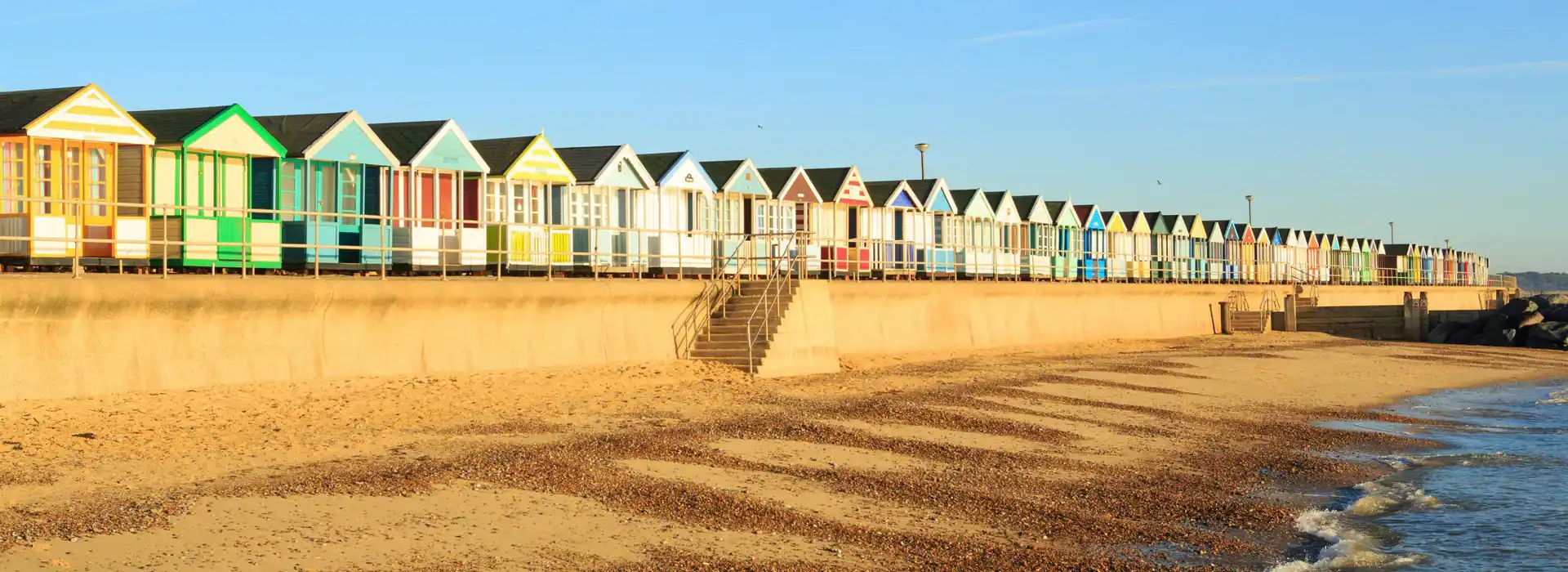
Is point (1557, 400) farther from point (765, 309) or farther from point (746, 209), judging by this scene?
point (746, 209)

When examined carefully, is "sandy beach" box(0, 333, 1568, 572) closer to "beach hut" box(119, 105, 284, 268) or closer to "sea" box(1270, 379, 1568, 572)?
"sea" box(1270, 379, 1568, 572)

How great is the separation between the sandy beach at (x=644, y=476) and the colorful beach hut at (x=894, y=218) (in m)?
17.1

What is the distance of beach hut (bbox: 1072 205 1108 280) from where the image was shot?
187 ft

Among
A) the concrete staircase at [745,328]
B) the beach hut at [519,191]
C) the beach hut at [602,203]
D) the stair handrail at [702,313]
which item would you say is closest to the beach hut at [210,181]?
the beach hut at [519,191]

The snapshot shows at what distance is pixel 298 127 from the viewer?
Answer: 87.8 feet

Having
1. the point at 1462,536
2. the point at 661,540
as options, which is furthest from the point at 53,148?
the point at 1462,536

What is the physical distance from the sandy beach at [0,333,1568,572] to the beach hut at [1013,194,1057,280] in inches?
999

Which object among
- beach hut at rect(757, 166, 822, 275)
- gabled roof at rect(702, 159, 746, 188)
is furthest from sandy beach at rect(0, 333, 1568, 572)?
beach hut at rect(757, 166, 822, 275)

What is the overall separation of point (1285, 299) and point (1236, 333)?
469cm

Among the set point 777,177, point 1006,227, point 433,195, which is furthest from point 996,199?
point 433,195

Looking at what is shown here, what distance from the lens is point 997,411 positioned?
23.8 metres

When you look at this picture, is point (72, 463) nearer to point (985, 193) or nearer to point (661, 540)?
point (661, 540)

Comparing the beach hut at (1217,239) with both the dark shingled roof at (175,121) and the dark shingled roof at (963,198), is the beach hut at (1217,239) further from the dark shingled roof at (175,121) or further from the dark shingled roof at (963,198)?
the dark shingled roof at (175,121)

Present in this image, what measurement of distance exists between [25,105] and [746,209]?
728 inches
